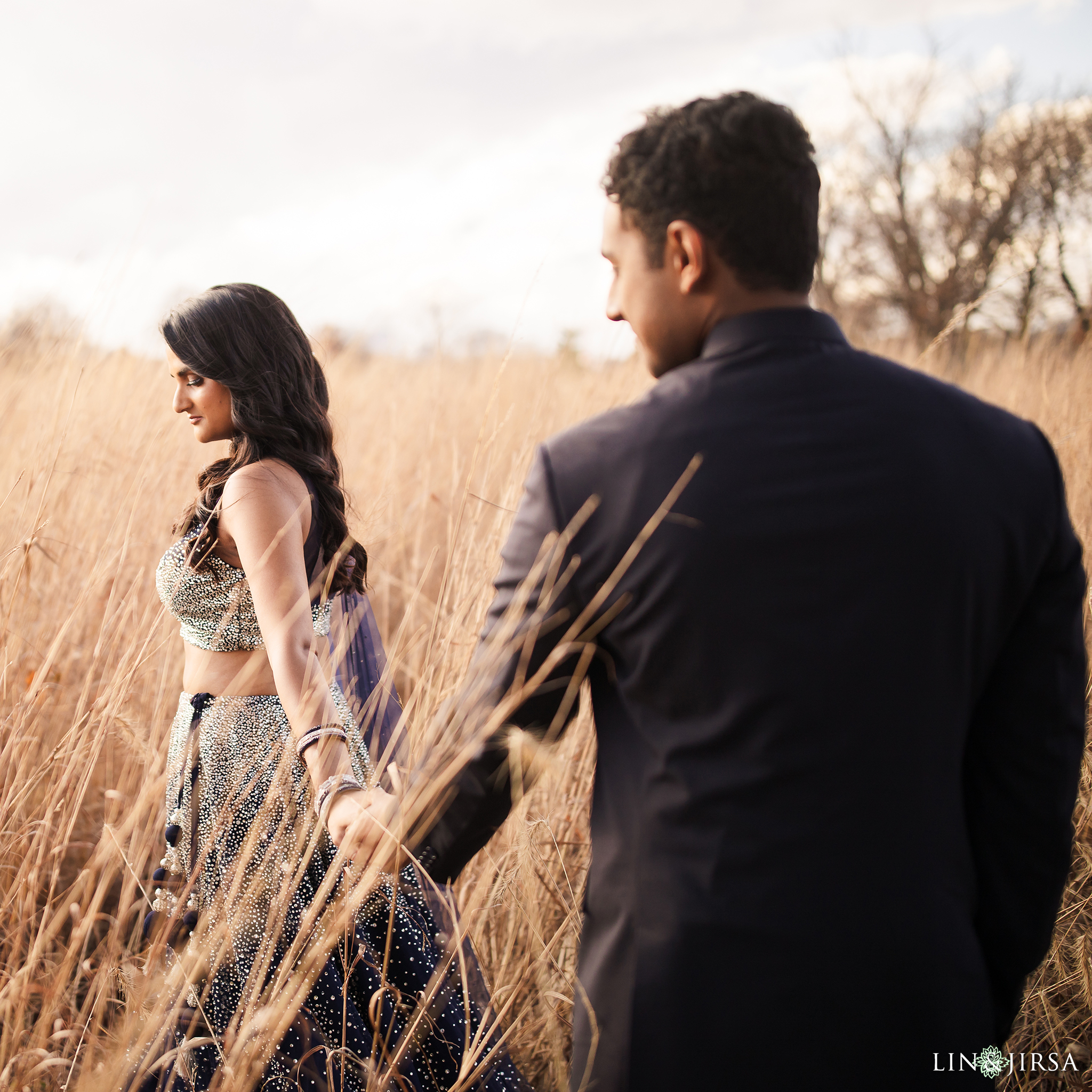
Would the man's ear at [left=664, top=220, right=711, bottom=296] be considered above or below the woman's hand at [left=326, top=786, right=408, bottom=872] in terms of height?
above

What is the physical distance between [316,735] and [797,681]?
74 cm

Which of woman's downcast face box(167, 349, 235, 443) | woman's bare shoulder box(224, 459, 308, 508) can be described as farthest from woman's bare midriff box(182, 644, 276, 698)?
woman's downcast face box(167, 349, 235, 443)

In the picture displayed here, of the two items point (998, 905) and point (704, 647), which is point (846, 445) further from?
point (998, 905)

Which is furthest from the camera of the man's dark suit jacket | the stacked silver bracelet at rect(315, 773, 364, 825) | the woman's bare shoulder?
the woman's bare shoulder

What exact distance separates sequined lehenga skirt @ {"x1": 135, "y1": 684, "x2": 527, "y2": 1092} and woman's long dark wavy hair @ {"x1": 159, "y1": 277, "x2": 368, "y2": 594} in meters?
0.33

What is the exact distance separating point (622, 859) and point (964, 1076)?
0.37 m

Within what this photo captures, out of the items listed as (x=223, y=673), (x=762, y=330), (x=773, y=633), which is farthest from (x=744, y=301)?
(x=223, y=673)

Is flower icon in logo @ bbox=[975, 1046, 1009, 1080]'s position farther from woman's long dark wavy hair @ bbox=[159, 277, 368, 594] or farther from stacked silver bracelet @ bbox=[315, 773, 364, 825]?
woman's long dark wavy hair @ bbox=[159, 277, 368, 594]

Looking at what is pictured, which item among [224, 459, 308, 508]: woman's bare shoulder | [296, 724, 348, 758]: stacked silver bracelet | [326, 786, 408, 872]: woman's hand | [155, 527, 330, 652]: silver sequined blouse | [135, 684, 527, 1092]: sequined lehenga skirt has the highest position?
[224, 459, 308, 508]: woman's bare shoulder

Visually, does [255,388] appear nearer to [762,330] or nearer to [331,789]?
[331,789]

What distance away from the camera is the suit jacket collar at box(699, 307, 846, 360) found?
0.67m

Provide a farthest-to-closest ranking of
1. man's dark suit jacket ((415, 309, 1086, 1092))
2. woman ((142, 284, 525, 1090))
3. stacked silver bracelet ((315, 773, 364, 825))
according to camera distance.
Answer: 1. woman ((142, 284, 525, 1090))
2. stacked silver bracelet ((315, 773, 364, 825))
3. man's dark suit jacket ((415, 309, 1086, 1092))

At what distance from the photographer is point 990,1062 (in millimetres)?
747

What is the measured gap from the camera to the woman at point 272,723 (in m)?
1.17
